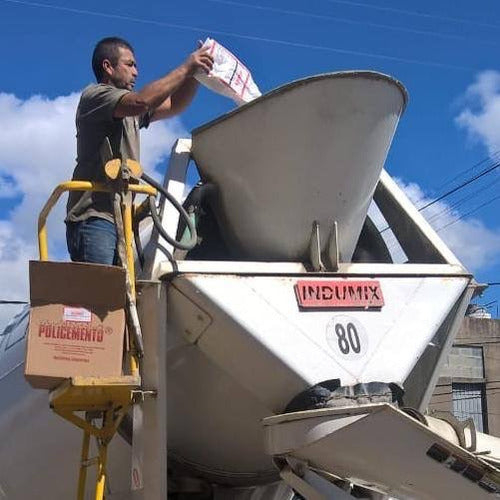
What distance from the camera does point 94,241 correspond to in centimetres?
401

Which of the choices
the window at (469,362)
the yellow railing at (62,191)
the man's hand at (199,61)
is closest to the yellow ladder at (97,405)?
the yellow railing at (62,191)

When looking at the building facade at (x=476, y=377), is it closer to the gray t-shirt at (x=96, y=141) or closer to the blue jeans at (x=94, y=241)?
the gray t-shirt at (x=96, y=141)

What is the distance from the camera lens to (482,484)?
129 inches

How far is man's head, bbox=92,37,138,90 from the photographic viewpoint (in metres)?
4.54

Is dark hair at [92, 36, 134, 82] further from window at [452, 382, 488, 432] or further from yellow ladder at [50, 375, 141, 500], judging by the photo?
window at [452, 382, 488, 432]

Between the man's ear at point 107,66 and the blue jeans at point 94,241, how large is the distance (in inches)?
35.0

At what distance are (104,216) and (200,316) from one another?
73 centimetres

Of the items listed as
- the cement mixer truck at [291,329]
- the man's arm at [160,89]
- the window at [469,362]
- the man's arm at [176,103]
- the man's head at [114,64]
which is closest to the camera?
the cement mixer truck at [291,329]

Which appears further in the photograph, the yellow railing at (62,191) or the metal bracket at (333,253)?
the metal bracket at (333,253)

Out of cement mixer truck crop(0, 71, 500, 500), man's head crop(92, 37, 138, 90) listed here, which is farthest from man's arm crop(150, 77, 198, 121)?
cement mixer truck crop(0, 71, 500, 500)

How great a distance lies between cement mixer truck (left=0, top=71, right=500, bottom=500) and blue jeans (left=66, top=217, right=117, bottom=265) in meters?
0.14

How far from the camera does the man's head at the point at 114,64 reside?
14.9ft

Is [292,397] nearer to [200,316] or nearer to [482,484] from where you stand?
[200,316]

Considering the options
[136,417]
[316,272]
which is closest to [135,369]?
[136,417]
